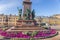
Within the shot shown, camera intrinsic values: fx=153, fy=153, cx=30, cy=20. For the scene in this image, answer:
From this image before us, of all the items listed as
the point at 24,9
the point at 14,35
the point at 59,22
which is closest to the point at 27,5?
the point at 24,9

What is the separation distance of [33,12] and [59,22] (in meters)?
30.7

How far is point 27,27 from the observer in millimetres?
22688

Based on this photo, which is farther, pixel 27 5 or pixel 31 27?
pixel 27 5

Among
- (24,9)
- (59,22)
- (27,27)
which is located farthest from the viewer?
(59,22)

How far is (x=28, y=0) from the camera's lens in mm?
24641

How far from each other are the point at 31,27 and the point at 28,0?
467 centimetres

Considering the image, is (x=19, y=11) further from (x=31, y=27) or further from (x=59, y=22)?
(x=59, y=22)

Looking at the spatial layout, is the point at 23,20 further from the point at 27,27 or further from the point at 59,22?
the point at 59,22

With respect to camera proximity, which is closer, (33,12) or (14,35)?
(14,35)

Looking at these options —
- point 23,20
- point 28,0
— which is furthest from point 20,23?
point 28,0

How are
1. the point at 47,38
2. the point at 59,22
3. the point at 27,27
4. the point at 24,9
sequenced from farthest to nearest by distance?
the point at 59,22, the point at 24,9, the point at 27,27, the point at 47,38

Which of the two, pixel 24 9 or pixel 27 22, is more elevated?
pixel 24 9

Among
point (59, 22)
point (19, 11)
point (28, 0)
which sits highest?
point (28, 0)

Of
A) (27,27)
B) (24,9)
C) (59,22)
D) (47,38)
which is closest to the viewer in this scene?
(47,38)
